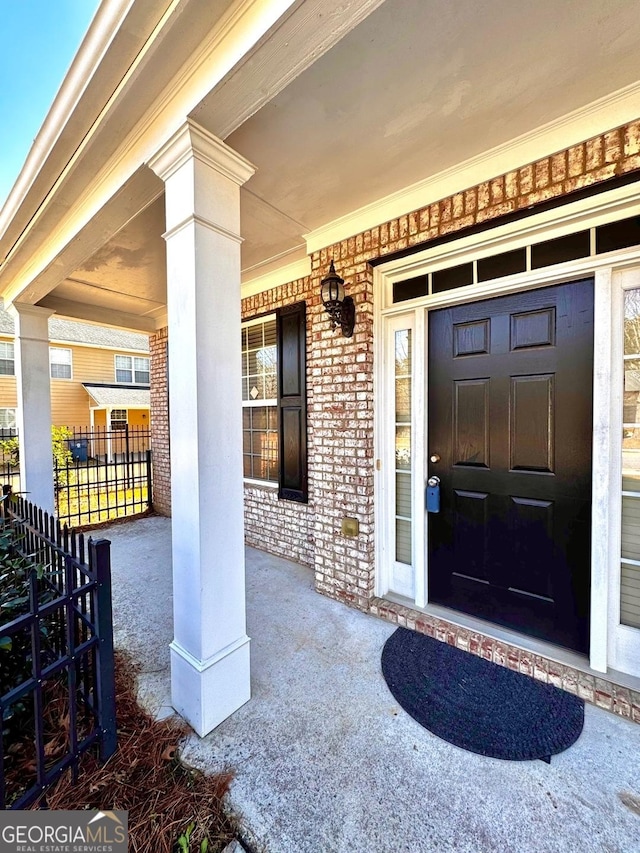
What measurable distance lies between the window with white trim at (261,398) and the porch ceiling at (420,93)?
1.59m

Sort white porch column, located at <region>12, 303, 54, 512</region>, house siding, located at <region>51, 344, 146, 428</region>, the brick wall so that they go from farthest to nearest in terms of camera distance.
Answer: house siding, located at <region>51, 344, 146, 428</region>
the brick wall
white porch column, located at <region>12, 303, 54, 512</region>

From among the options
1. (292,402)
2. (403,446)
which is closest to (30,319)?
(292,402)

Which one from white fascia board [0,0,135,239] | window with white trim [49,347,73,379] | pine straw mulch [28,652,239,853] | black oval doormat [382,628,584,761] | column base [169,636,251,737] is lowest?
black oval doormat [382,628,584,761]

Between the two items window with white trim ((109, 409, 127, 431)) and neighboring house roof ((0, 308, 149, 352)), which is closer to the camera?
neighboring house roof ((0, 308, 149, 352))

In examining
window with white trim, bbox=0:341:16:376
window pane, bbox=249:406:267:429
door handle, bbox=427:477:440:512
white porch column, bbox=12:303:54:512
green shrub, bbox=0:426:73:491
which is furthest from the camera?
window with white trim, bbox=0:341:16:376

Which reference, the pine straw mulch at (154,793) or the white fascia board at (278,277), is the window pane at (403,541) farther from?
the white fascia board at (278,277)

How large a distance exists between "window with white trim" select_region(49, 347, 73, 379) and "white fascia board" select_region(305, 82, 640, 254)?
1293cm

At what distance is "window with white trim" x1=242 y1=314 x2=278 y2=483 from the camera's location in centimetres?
389

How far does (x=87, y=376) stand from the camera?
41.4 ft

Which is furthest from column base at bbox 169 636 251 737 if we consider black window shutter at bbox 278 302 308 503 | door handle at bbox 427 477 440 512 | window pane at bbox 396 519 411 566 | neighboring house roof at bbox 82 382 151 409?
neighboring house roof at bbox 82 382 151 409

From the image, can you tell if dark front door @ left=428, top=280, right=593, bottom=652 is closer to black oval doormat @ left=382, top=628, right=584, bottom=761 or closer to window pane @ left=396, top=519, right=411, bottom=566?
window pane @ left=396, top=519, right=411, bottom=566

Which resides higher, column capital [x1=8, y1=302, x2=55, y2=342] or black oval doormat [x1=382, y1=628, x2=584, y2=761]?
column capital [x1=8, y1=302, x2=55, y2=342]

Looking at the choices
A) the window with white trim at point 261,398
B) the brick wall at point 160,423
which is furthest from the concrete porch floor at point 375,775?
the brick wall at point 160,423

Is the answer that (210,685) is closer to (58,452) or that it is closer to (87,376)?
(58,452)
